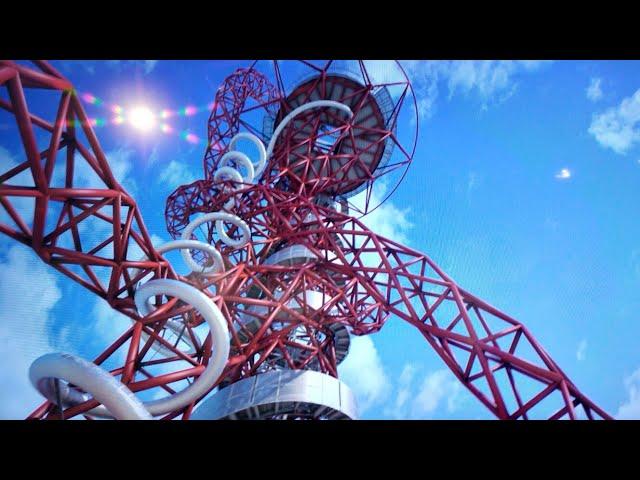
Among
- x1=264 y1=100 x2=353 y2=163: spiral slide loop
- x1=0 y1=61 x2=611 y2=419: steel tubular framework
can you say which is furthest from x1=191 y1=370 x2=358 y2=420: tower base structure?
x1=264 y1=100 x2=353 y2=163: spiral slide loop

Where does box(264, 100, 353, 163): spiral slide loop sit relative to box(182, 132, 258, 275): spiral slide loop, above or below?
above

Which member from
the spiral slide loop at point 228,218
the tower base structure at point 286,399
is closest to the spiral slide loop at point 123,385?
the tower base structure at point 286,399

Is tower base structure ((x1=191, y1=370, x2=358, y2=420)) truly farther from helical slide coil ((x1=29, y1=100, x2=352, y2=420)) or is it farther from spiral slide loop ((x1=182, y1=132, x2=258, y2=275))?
spiral slide loop ((x1=182, y1=132, x2=258, y2=275))

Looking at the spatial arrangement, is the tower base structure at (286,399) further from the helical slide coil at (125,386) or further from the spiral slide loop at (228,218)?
the spiral slide loop at (228,218)

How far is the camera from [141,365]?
34.6 feet

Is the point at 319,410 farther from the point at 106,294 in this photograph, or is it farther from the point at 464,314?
the point at 106,294

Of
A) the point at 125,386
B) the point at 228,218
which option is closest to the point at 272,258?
the point at 228,218

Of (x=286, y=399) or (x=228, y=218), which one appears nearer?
(x=286, y=399)

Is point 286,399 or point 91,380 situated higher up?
point 286,399

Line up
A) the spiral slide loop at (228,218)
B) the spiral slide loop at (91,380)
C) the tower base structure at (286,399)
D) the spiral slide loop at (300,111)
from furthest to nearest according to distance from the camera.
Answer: the spiral slide loop at (300,111)
the spiral slide loop at (228,218)
the tower base structure at (286,399)
the spiral slide loop at (91,380)

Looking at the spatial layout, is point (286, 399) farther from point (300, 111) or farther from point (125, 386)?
point (300, 111)
